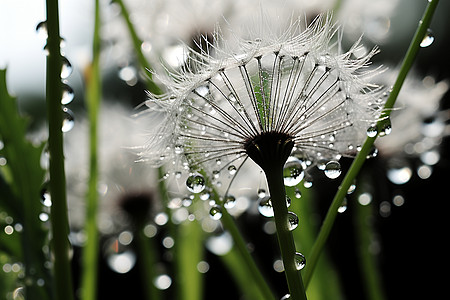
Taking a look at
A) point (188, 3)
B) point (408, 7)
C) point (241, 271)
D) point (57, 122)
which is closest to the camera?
point (57, 122)

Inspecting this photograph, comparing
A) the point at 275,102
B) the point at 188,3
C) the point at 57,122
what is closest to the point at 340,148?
the point at 275,102

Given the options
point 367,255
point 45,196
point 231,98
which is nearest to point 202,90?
point 231,98

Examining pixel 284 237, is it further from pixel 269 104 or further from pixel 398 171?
pixel 398 171

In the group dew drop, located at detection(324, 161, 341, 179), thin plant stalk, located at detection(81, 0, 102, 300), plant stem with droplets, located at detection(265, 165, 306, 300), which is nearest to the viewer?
plant stem with droplets, located at detection(265, 165, 306, 300)

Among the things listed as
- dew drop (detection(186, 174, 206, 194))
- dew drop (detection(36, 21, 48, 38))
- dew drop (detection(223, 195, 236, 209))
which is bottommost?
dew drop (detection(223, 195, 236, 209))

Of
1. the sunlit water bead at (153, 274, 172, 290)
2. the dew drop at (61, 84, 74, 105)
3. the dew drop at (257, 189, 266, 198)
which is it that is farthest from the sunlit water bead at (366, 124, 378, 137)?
the sunlit water bead at (153, 274, 172, 290)

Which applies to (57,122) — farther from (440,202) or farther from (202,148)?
(440,202)

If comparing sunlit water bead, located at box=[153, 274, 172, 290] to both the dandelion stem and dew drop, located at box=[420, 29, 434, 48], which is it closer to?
the dandelion stem
